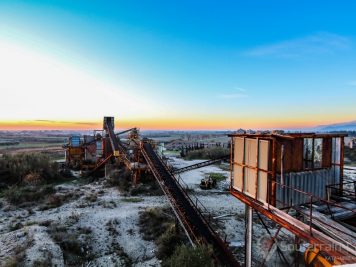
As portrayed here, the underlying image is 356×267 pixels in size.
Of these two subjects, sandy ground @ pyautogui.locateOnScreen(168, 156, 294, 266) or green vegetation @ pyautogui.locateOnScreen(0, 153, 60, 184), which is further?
green vegetation @ pyautogui.locateOnScreen(0, 153, 60, 184)

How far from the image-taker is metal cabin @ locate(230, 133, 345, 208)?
773 centimetres

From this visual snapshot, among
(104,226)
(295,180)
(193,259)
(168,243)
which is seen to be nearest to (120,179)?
(104,226)

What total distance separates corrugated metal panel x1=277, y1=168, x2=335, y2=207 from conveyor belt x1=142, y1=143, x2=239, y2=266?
3732 mm

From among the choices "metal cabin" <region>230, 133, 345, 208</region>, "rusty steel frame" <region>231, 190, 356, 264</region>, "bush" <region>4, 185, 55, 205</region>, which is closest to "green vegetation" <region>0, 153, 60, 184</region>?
"bush" <region>4, 185, 55, 205</region>

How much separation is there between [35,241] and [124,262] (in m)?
4.01

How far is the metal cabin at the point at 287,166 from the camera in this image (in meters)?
7.73

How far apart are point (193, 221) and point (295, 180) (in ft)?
18.6

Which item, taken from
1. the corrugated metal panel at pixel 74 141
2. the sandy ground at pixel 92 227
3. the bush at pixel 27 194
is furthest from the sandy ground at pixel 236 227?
the corrugated metal panel at pixel 74 141

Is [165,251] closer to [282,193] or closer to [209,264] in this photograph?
[209,264]

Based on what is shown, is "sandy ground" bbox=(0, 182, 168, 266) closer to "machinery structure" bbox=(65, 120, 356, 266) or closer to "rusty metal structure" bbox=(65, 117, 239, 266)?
"rusty metal structure" bbox=(65, 117, 239, 266)

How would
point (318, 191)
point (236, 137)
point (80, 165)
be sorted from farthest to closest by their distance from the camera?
point (80, 165)
point (236, 137)
point (318, 191)

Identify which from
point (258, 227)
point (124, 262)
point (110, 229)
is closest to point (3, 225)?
point (110, 229)

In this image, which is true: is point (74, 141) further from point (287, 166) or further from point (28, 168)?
point (287, 166)

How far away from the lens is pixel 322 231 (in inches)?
261
